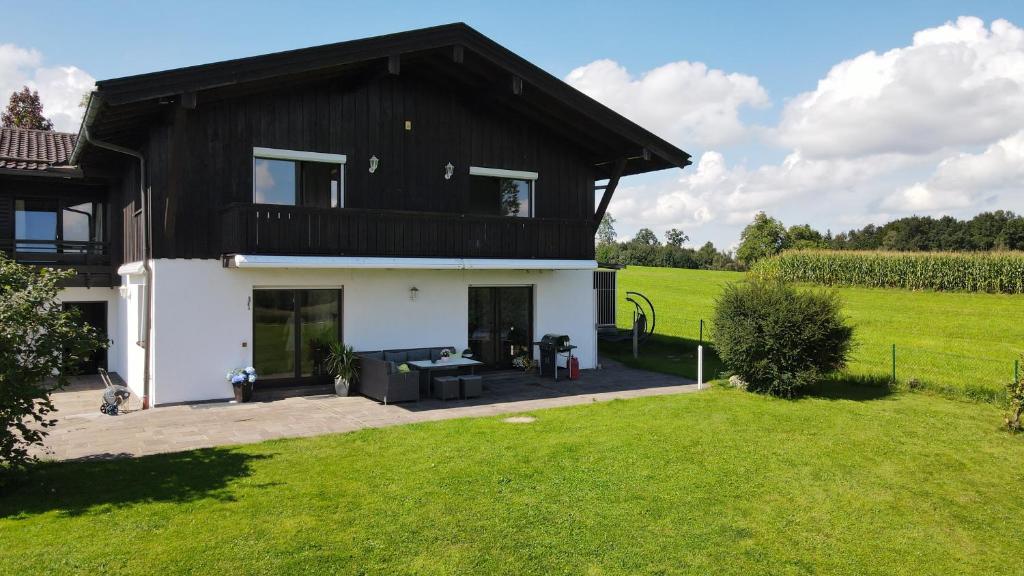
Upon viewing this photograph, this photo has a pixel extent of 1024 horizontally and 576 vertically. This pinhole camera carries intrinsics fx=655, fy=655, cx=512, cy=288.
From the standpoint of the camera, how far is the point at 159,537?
595cm

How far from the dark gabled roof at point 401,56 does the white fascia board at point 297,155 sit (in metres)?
1.31

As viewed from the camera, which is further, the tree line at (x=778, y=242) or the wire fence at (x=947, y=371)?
the tree line at (x=778, y=242)

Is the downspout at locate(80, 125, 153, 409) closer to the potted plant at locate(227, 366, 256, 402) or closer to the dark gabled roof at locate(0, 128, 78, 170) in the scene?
the potted plant at locate(227, 366, 256, 402)

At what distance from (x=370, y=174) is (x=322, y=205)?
4.07 feet

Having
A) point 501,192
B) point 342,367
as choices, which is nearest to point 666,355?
point 501,192

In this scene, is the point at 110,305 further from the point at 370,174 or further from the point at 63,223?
the point at 370,174

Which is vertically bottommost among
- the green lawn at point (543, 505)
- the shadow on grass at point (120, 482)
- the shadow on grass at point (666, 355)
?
the green lawn at point (543, 505)

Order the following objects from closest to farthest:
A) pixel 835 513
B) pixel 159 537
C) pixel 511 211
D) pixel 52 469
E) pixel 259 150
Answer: pixel 159 537
pixel 835 513
pixel 52 469
pixel 259 150
pixel 511 211

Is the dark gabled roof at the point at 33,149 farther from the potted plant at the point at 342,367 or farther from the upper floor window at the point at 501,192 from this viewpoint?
the upper floor window at the point at 501,192

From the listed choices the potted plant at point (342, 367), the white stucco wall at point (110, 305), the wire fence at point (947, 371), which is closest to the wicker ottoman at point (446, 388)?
the potted plant at point (342, 367)

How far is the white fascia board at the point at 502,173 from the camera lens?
51.7 ft

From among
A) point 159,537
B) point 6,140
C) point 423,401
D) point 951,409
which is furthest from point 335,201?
point 951,409

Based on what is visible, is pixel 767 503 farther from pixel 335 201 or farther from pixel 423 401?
pixel 335 201

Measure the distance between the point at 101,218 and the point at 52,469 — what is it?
1228 centimetres
